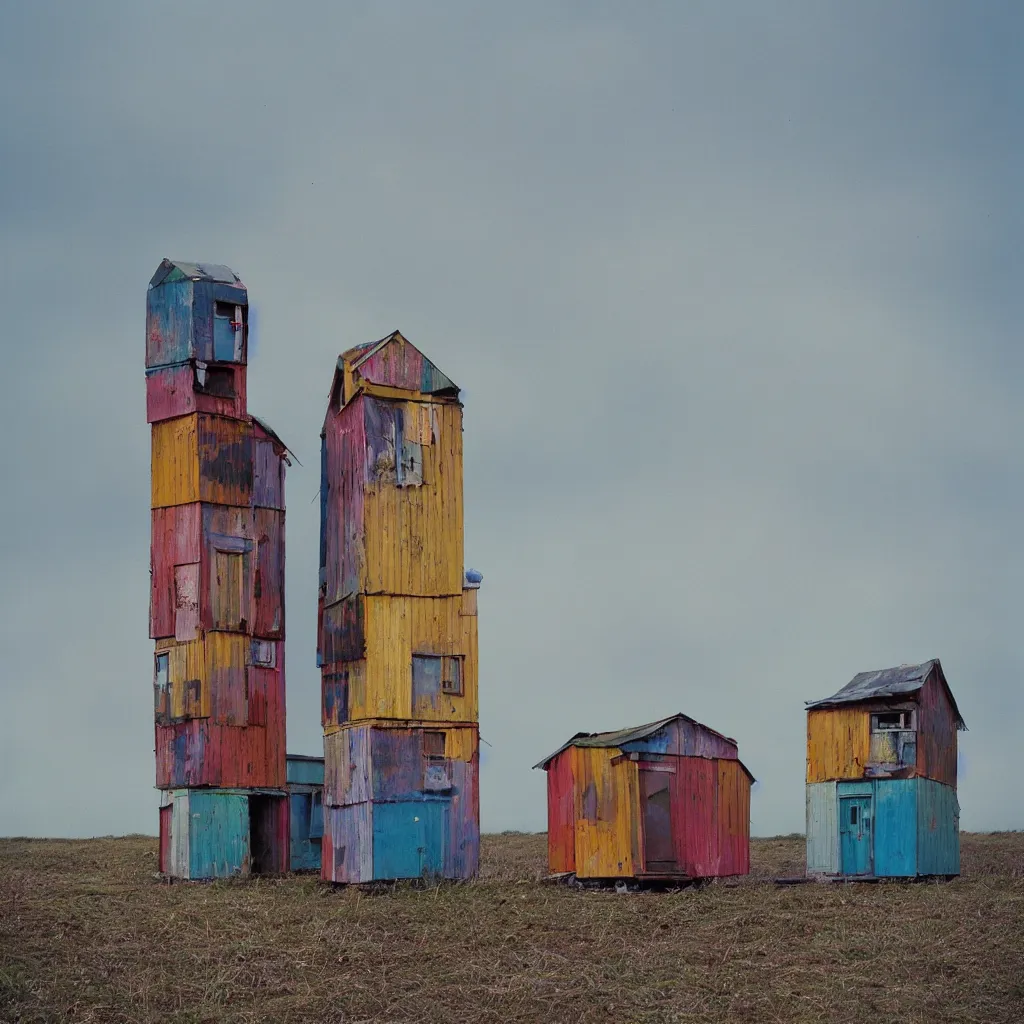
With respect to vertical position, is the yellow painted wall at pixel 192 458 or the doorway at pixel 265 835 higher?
the yellow painted wall at pixel 192 458

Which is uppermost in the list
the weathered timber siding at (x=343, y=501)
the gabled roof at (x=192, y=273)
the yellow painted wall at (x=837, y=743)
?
the gabled roof at (x=192, y=273)

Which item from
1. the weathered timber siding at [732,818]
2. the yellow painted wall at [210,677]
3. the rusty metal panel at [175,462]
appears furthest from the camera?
the rusty metal panel at [175,462]

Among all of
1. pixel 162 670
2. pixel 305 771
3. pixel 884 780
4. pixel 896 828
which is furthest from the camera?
pixel 305 771

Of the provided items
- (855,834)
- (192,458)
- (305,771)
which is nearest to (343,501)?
(192,458)

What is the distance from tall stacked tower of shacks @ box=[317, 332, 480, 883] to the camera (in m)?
39.0

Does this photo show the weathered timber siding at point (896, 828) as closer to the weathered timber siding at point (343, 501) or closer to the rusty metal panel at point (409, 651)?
the rusty metal panel at point (409, 651)

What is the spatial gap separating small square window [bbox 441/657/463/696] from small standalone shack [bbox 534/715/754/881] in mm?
3236

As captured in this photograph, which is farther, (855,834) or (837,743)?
(837,743)

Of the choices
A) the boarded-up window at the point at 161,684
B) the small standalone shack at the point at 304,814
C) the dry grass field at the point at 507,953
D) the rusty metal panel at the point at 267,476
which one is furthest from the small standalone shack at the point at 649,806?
the rusty metal panel at the point at 267,476

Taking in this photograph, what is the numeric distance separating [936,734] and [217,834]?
19.9 meters

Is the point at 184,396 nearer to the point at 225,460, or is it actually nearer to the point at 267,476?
the point at 225,460

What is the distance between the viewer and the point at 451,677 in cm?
4041

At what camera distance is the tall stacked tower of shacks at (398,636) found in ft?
128

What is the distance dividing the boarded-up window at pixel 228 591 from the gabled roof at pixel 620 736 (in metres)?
9.72
